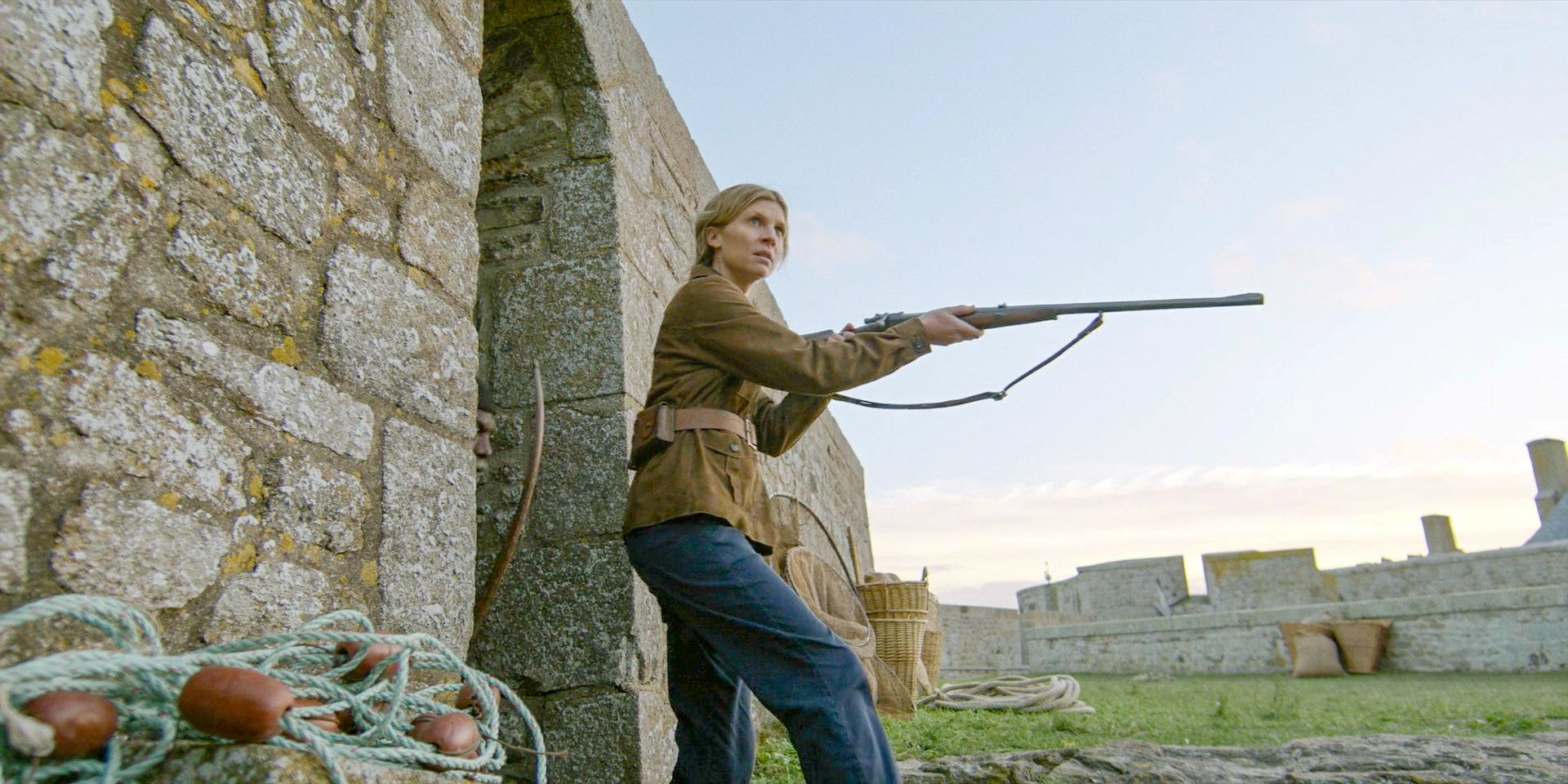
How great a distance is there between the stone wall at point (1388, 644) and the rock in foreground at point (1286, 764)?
25.6 feet

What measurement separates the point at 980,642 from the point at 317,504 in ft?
48.3

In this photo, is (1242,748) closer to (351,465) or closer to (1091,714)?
(1091,714)

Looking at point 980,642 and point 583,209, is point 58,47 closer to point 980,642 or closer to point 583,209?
point 583,209

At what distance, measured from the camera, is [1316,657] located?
9906 mm

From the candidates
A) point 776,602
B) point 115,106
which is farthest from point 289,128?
point 776,602

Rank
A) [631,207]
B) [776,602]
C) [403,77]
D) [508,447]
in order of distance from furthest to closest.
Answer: [631,207] < [508,447] < [403,77] < [776,602]

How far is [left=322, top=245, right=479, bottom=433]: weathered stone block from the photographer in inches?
73.2

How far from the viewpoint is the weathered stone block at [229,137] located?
153 centimetres

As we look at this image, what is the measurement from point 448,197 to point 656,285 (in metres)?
1.47

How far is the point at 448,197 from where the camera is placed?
228 centimetres

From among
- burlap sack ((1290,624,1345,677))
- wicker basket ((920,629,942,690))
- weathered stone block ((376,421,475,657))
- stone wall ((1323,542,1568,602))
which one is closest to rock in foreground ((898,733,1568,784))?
weathered stone block ((376,421,475,657))

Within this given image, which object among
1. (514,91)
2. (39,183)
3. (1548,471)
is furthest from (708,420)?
(1548,471)

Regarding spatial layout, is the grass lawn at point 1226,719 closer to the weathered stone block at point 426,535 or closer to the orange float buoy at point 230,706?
the weathered stone block at point 426,535

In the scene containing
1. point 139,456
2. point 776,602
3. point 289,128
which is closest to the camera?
point 139,456
